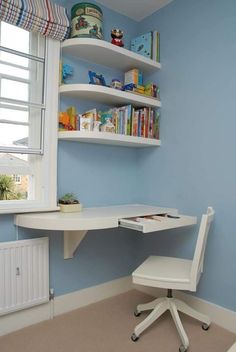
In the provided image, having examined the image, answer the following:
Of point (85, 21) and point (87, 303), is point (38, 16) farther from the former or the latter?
point (87, 303)

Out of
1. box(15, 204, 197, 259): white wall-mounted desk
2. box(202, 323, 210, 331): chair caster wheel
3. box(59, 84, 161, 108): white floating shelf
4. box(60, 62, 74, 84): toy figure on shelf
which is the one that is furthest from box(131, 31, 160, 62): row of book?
box(202, 323, 210, 331): chair caster wheel

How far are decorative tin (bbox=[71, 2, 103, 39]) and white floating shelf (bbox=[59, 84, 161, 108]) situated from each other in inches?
15.4

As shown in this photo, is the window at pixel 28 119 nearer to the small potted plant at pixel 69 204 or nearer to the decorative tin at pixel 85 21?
the small potted plant at pixel 69 204

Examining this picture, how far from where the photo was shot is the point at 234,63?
1.92m

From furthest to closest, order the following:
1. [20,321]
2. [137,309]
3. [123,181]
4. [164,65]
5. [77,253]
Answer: [123,181] → [164,65] → [77,253] → [137,309] → [20,321]

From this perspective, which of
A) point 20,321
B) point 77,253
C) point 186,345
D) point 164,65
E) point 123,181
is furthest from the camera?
point 123,181

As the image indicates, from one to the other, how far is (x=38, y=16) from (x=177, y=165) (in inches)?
59.7

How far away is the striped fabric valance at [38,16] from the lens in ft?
5.72

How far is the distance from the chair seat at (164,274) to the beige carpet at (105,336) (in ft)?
1.24

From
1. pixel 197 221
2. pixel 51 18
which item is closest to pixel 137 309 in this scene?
pixel 197 221

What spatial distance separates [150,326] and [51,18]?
2.29 meters

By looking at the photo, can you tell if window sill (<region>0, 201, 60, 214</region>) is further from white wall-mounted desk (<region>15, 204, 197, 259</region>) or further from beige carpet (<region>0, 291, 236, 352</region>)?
beige carpet (<region>0, 291, 236, 352</region>)

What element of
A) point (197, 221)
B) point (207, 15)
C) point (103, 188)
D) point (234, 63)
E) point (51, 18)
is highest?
point (207, 15)

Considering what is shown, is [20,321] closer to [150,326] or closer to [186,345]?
[150,326]
